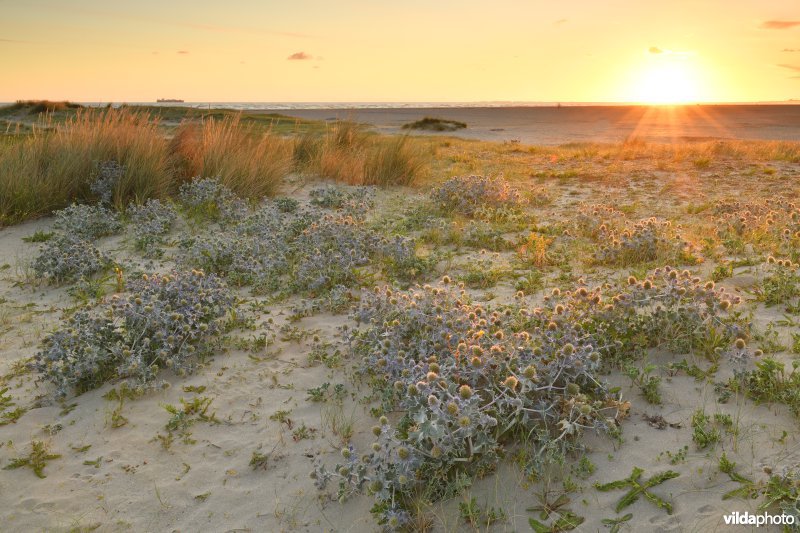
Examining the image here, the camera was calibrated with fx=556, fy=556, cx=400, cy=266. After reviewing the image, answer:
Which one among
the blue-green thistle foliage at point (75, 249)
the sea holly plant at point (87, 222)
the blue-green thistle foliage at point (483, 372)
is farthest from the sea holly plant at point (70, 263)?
the blue-green thistle foliage at point (483, 372)

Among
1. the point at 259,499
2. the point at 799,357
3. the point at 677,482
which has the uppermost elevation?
the point at 799,357

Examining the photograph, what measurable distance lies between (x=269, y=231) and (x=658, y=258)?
4.91 metres

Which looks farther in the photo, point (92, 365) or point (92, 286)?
point (92, 286)

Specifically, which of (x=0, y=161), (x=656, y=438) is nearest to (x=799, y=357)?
(x=656, y=438)

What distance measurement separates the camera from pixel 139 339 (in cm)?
462

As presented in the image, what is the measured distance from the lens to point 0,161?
862 centimetres

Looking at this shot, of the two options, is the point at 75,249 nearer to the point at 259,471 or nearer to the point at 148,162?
the point at 148,162

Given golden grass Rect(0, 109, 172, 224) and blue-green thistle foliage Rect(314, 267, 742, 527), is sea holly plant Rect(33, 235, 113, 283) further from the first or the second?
blue-green thistle foliage Rect(314, 267, 742, 527)

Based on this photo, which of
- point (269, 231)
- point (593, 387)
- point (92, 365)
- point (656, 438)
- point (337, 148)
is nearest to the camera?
point (656, 438)

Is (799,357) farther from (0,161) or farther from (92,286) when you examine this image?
(0,161)

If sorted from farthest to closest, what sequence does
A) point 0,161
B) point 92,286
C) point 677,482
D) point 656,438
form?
point 0,161, point 92,286, point 656,438, point 677,482

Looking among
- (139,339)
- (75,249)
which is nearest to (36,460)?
(139,339)

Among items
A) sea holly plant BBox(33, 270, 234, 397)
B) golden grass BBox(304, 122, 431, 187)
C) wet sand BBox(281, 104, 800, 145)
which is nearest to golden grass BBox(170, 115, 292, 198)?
golden grass BBox(304, 122, 431, 187)

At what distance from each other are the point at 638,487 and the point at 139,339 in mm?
3862
